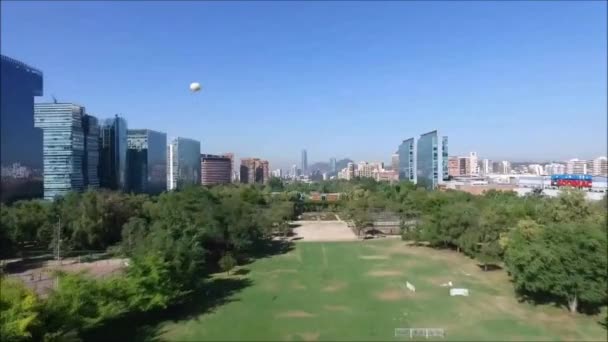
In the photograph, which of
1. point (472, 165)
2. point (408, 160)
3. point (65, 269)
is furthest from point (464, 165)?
point (65, 269)

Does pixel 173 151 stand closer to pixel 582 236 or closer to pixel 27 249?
pixel 27 249

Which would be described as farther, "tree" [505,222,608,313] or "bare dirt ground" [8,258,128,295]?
"bare dirt ground" [8,258,128,295]

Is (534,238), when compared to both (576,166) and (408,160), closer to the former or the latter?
(408,160)

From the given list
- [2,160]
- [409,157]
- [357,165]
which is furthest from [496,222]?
[357,165]

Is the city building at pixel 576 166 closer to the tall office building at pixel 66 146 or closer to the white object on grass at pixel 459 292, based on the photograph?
the white object on grass at pixel 459 292

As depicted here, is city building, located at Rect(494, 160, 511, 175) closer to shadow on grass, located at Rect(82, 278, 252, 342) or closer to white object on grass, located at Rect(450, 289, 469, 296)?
white object on grass, located at Rect(450, 289, 469, 296)

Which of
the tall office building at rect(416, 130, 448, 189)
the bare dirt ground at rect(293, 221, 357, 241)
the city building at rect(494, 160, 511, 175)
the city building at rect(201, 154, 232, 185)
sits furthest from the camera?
the city building at rect(494, 160, 511, 175)

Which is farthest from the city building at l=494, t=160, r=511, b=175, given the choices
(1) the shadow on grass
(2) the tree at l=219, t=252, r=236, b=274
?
(1) the shadow on grass
